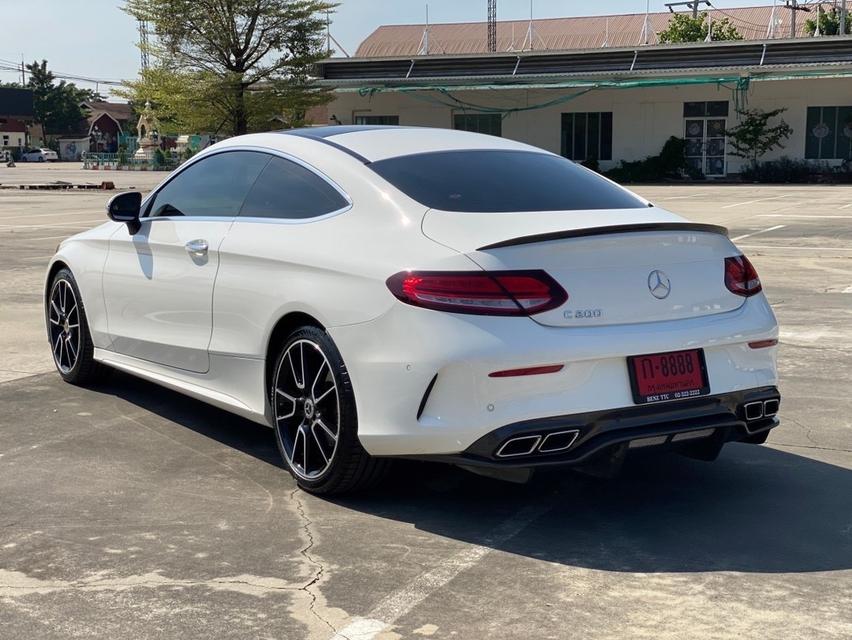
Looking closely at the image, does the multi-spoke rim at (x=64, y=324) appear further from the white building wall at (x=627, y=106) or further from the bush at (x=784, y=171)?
the white building wall at (x=627, y=106)

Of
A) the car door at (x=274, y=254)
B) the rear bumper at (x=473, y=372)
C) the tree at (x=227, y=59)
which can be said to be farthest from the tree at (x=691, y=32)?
the rear bumper at (x=473, y=372)

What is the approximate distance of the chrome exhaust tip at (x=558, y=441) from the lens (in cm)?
426

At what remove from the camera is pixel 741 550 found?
13.8ft

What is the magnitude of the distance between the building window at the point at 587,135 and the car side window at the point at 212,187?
42.6m

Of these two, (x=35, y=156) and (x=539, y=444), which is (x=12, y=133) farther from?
(x=539, y=444)

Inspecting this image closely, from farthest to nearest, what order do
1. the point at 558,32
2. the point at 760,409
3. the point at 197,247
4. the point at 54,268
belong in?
1. the point at 558,32
2. the point at 54,268
3. the point at 197,247
4. the point at 760,409

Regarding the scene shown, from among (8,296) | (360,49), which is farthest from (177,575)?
(360,49)

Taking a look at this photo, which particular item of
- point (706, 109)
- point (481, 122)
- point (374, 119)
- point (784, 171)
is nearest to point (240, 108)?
point (374, 119)

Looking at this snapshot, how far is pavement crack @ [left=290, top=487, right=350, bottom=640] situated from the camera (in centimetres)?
360

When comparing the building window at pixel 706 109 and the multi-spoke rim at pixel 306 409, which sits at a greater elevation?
the building window at pixel 706 109

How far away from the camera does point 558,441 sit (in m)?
4.29

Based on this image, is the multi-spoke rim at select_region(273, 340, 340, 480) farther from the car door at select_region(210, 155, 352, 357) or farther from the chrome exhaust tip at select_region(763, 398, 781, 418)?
the chrome exhaust tip at select_region(763, 398, 781, 418)

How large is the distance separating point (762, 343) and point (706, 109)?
4357 cm

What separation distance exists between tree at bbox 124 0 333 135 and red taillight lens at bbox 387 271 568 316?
39459mm
